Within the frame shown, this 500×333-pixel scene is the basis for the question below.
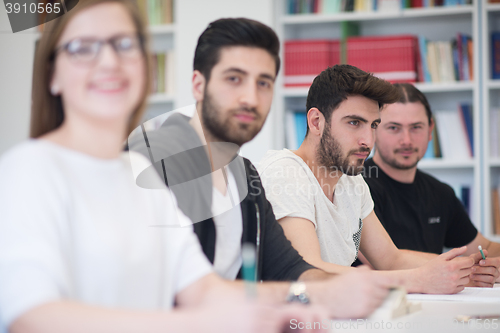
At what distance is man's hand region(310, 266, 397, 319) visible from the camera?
33.5 inches

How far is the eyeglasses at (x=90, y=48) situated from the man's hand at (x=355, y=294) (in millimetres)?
537

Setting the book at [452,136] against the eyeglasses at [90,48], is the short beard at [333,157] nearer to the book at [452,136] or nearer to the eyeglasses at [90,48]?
the eyeglasses at [90,48]

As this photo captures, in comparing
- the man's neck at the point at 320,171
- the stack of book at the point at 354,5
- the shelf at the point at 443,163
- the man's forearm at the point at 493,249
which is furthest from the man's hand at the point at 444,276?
the stack of book at the point at 354,5

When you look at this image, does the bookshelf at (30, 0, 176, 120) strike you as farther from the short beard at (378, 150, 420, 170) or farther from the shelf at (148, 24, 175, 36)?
the short beard at (378, 150, 420, 170)

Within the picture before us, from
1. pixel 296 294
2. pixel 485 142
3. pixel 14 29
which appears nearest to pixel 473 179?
pixel 485 142

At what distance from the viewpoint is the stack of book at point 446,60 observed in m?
2.71

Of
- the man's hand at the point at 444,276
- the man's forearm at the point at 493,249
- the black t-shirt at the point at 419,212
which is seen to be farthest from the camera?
the man's forearm at the point at 493,249

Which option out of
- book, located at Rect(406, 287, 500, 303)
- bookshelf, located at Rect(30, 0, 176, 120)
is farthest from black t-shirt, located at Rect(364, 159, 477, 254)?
bookshelf, located at Rect(30, 0, 176, 120)

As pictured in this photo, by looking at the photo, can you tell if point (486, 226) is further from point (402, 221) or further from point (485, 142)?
point (402, 221)

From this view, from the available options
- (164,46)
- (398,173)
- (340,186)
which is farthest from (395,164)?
(164,46)

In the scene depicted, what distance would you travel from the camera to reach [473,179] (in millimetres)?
2889

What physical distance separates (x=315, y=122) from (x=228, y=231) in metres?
0.76

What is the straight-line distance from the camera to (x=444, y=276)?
1.30 m

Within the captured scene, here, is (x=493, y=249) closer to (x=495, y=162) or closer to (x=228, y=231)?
(x=495, y=162)
